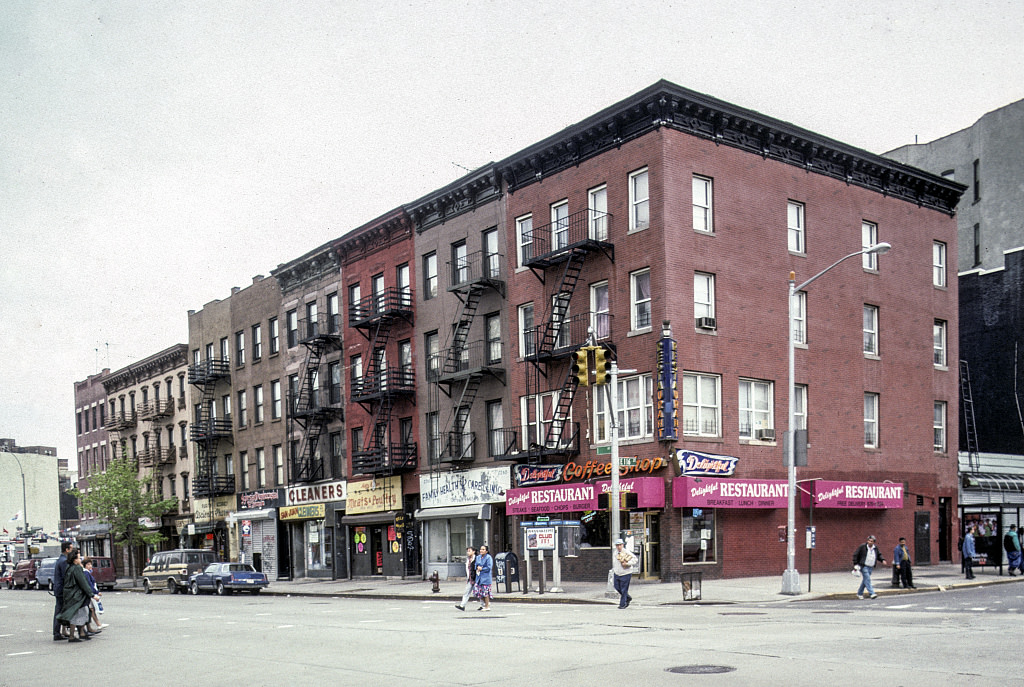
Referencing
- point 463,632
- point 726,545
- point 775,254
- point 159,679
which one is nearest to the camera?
point 159,679

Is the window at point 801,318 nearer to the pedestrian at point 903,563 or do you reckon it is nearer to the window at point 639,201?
the window at point 639,201

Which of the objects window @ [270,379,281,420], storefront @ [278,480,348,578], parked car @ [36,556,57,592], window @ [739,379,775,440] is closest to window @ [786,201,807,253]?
window @ [739,379,775,440]

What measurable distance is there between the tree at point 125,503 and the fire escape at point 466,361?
1138 inches

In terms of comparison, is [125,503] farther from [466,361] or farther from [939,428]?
[939,428]

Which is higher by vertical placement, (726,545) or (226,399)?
(226,399)

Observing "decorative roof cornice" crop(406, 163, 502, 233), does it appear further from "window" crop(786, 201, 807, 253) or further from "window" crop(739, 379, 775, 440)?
"window" crop(739, 379, 775, 440)

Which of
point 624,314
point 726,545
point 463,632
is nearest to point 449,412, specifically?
point 624,314

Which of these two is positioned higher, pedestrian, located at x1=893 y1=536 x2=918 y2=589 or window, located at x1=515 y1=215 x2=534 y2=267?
window, located at x1=515 y1=215 x2=534 y2=267

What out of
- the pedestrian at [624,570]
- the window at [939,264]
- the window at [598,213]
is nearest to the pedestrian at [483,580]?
the pedestrian at [624,570]

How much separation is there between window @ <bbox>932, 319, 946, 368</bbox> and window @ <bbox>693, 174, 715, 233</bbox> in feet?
46.8

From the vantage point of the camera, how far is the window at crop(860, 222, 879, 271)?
3875 centimetres

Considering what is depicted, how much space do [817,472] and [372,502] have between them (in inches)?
826

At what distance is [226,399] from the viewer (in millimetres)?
60656

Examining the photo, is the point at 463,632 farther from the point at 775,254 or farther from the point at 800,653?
the point at 775,254
